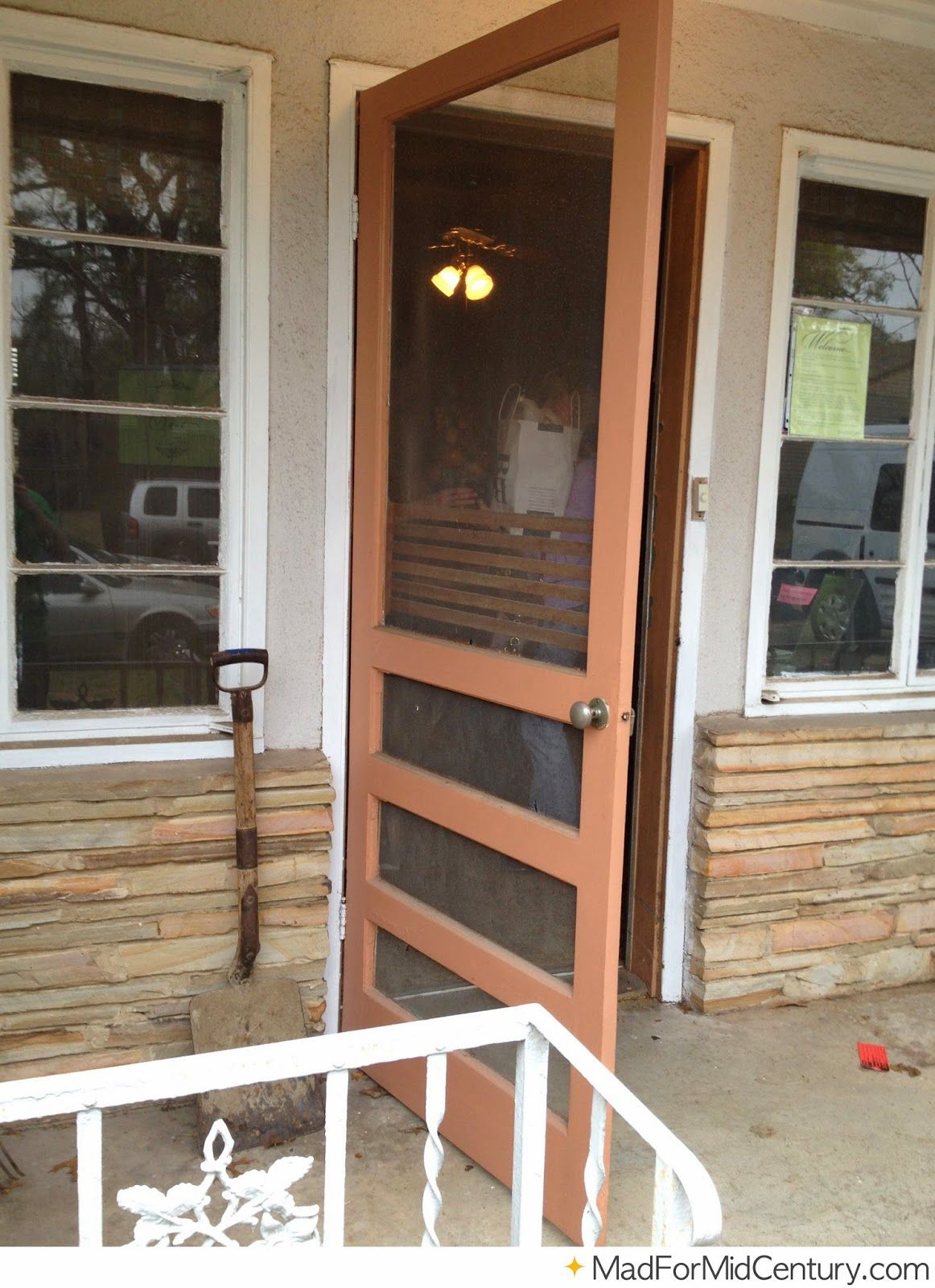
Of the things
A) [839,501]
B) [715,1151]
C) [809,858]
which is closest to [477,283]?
[839,501]

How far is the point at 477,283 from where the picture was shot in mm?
2680

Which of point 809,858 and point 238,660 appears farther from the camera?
point 809,858

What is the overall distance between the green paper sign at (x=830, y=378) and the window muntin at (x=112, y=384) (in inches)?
70.6

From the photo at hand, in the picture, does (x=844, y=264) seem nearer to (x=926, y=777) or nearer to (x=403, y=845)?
(x=926, y=777)

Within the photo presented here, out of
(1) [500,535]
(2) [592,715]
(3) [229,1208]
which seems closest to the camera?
(3) [229,1208]

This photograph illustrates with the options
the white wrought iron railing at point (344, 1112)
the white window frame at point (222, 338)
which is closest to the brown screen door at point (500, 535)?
the white window frame at point (222, 338)

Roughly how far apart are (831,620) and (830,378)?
775 mm

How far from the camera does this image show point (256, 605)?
3012mm

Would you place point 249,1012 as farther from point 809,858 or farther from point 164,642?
point 809,858

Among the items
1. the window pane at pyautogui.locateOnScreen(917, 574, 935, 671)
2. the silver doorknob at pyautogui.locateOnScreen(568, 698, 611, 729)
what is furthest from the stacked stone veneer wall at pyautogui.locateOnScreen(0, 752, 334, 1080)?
the window pane at pyautogui.locateOnScreen(917, 574, 935, 671)

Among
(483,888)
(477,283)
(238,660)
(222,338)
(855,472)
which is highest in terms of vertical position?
(477,283)

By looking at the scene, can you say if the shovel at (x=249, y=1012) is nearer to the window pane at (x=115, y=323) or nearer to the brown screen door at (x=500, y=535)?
the brown screen door at (x=500, y=535)

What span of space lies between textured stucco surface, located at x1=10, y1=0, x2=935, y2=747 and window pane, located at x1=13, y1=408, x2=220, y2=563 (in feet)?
0.62

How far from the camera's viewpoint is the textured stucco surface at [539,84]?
2885 mm
